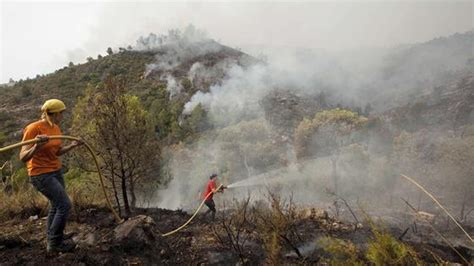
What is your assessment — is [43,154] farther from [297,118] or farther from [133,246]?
[297,118]

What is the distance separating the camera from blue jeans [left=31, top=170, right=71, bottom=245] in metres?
5.13

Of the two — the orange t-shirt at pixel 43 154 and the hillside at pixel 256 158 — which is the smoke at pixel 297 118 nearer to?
the hillside at pixel 256 158

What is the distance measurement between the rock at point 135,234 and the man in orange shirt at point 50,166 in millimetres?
829

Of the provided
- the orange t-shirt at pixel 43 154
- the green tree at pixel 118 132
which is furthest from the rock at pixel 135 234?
the green tree at pixel 118 132

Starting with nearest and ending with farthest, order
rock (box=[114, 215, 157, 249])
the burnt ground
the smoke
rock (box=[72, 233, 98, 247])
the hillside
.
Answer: the burnt ground → rock (box=[114, 215, 157, 249]) → rock (box=[72, 233, 98, 247]) → the hillside → the smoke

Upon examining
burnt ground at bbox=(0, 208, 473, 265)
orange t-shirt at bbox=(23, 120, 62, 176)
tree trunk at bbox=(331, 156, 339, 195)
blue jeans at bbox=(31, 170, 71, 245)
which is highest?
orange t-shirt at bbox=(23, 120, 62, 176)

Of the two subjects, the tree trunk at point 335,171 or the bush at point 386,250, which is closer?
the bush at point 386,250

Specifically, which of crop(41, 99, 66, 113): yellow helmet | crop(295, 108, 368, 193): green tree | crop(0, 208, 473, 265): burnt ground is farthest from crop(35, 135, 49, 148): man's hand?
crop(295, 108, 368, 193): green tree

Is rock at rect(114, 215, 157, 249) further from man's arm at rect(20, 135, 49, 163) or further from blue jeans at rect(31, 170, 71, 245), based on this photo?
man's arm at rect(20, 135, 49, 163)

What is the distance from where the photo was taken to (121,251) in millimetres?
5664

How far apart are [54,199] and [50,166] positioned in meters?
0.41

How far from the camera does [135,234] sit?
586 cm

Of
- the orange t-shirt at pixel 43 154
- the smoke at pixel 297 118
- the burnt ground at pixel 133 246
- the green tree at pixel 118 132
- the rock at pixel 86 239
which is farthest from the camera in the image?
the smoke at pixel 297 118

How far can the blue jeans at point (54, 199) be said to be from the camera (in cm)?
513
